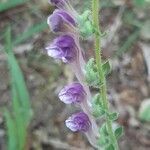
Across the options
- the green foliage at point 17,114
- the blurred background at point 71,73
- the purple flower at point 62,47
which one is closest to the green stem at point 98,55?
the purple flower at point 62,47

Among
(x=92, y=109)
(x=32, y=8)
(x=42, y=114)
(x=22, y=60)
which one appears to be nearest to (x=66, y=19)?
(x=92, y=109)

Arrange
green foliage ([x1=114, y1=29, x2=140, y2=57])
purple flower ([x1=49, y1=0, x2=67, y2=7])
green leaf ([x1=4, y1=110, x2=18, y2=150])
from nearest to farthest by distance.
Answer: purple flower ([x1=49, y1=0, x2=67, y2=7]) < green leaf ([x1=4, y1=110, x2=18, y2=150]) < green foliage ([x1=114, y1=29, x2=140, y2=57])

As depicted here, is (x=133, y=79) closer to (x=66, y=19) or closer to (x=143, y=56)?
(x=143, y=56)

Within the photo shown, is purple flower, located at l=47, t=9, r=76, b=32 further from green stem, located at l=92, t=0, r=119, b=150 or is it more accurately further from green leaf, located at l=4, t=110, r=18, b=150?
green leaf, located at l=4, t=110, r=18, b=150

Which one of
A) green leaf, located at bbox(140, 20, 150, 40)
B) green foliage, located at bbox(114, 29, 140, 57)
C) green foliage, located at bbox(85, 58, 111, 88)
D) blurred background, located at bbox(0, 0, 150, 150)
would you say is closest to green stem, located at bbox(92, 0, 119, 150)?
green foliage, located at bbox(85, 58, 111, 88)

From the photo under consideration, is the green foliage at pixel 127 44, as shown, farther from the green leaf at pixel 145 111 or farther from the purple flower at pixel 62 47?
the purple flower at pixel 62 47
